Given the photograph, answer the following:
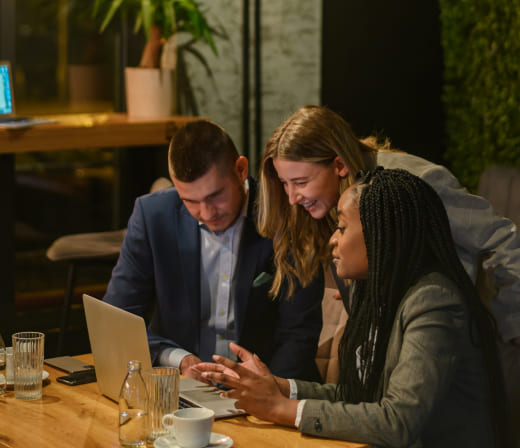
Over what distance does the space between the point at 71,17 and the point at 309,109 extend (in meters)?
3.57

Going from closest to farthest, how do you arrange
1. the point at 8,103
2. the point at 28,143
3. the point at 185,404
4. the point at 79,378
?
the point at 185,404 → the point at 79,378 → the point at 28,143 → the point at 8,103

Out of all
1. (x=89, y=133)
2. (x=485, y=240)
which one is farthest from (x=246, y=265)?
Answer: (x=89, y=133)

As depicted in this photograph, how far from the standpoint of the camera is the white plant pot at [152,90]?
4.96 metres

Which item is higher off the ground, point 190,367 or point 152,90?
point 152,90

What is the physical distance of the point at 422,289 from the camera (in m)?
2.00

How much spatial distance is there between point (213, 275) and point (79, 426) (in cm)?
83

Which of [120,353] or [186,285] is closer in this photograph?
[120,353]

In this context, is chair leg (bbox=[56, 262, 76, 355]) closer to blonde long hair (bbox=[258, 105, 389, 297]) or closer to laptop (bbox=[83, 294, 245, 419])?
blonde long hair (bbox=[258, 105, 389, 297])

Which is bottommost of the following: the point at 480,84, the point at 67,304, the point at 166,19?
the point at 67,304

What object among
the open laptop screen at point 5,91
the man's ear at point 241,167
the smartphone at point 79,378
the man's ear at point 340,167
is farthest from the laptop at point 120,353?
the open laptop screen at point 5,91

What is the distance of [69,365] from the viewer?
2520mm

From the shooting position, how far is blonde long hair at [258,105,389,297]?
2.65 meters

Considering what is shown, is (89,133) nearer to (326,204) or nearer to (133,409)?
(326,204)

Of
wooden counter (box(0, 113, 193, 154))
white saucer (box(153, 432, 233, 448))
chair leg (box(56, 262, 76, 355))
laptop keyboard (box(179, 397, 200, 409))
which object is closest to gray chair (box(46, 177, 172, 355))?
chair leg (box(56, 262, 76, 355))
